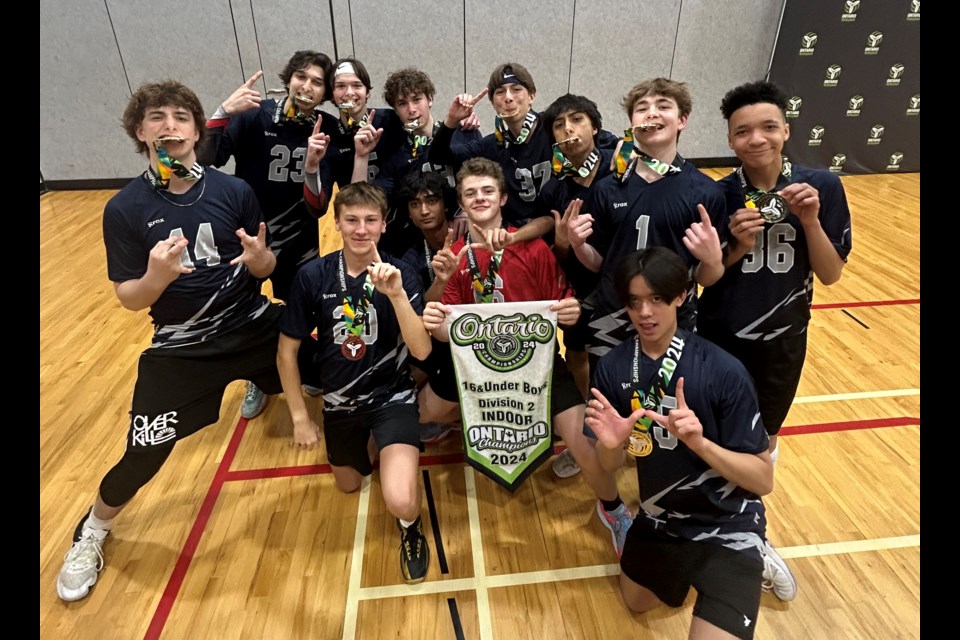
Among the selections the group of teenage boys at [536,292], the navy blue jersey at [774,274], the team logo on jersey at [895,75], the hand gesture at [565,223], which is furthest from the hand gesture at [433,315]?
the team logo on jersey at [895,75]

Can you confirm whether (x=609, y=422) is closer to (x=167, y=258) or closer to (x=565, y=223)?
(x=565, y=223)

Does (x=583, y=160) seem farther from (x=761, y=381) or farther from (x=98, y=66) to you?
(x=98, y=66)

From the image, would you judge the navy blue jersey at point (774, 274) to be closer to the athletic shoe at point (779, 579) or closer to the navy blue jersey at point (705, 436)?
the navy blue jersey at point (705, 436)

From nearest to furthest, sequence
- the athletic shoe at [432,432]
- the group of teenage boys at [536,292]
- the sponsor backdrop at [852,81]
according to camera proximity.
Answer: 1. the group of teenage boys at [536,292]
2. the athletic shoe at [432,432]
3. the sponsor backdrop at [852,81]

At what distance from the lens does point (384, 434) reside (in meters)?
3.49

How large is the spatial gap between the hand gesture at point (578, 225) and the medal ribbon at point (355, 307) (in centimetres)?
125

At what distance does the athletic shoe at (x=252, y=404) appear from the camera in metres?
4.73

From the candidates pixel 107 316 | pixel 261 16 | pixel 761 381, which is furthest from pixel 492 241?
pixel 261 16

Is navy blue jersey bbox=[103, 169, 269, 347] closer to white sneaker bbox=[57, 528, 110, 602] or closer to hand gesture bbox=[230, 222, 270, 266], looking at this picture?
hand gesture bbox=[230, 222, 270, 266]

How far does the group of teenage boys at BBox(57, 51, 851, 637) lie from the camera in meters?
2.63

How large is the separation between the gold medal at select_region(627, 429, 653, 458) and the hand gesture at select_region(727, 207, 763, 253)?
3.69ft

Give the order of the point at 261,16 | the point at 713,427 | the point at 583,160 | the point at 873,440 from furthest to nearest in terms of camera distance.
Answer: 1. the point at 261,16
2. the point at 873,440
3. the point at 583,160
4. the point at 713,427

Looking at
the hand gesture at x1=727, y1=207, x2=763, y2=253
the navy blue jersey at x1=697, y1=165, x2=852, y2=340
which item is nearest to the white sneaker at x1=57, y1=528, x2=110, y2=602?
the navy blue jersey at x1=697, y1=165, x2=852, y2=340

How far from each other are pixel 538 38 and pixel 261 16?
4961 millimetres
